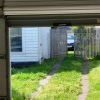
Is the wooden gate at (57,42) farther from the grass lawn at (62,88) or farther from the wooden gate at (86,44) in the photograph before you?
the grass lawn at (62,88)

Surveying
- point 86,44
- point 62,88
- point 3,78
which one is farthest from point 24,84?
point 86,44

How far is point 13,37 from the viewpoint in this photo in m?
11.2

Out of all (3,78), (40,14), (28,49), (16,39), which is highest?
(40,14)

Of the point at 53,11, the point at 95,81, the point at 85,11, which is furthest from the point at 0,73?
the point at 95,81

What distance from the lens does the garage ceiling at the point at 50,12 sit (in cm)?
310

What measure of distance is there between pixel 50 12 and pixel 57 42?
476 inches

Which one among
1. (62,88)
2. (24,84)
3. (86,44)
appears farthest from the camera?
(86,44)

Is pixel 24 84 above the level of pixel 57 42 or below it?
below

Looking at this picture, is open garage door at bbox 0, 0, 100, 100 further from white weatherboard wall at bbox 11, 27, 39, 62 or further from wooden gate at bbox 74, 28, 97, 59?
wooden gate at bbox 74, 28, 97, 59

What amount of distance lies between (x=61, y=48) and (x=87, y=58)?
2454mm

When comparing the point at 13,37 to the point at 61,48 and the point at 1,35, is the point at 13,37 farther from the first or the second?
the point at 1,35

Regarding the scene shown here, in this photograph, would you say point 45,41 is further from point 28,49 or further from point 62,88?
point 62,88

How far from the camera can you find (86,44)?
1430 centimetres

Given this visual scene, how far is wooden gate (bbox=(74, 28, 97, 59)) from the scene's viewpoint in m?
14.1
